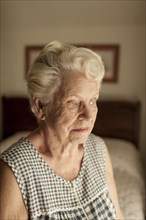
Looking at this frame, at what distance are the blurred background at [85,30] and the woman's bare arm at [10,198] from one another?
2.01 m

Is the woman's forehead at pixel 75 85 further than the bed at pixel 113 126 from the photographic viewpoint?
No

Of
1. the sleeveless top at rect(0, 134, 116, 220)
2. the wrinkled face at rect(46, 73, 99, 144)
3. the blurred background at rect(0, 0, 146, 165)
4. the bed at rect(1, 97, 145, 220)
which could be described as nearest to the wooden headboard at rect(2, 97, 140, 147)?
the bed at rect(1, 97, 145, 220)

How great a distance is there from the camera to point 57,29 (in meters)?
2.95

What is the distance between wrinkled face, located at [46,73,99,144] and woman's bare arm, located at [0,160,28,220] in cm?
23

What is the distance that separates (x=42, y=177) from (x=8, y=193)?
0.49ft

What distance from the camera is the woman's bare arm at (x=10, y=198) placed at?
0.94 meters

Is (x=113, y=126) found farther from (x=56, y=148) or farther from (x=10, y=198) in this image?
(x=10, y=198)

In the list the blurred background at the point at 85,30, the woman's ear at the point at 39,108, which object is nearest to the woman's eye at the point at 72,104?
the woman's ear at the point at 39,108

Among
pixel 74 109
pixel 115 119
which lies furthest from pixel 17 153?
pixel 115 119

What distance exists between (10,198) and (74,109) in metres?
0.37

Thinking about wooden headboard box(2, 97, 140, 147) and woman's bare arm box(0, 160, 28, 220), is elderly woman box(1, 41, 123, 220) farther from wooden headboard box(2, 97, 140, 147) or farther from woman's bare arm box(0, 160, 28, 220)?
wooden headboard box(2, 97, 140, 147)

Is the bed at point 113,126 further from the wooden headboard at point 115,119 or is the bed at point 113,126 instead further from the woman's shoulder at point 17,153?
the woman's shoulder at point 17,153

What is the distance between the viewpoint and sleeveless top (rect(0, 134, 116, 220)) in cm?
101

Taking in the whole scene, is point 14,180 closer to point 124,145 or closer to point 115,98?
point 124,145
